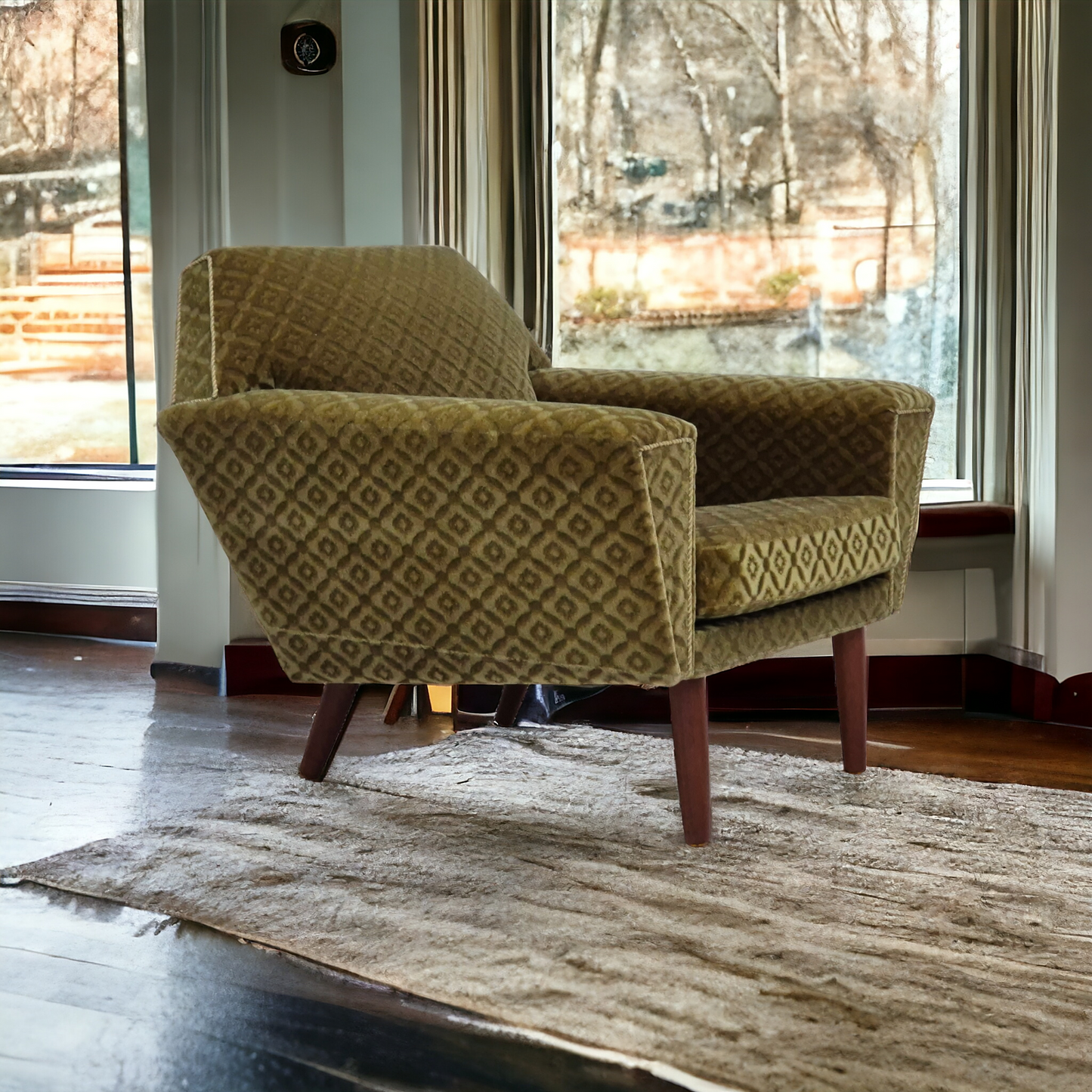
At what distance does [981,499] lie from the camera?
2.81 meters

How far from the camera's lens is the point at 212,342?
6.12 ft

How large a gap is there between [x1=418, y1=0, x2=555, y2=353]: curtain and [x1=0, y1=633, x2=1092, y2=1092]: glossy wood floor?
1073 mm

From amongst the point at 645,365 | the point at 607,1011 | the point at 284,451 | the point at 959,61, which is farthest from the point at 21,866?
the point at 959,61

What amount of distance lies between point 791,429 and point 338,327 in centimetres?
77

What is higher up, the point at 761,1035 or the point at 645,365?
the point at 645,365

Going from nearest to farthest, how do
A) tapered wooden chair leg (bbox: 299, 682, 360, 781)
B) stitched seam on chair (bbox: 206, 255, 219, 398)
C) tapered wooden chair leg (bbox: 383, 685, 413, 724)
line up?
stitched seam on chair (bbox: 206, 255, 219, 398)
tapered wooden chair leg (bbox: 299, 682, 360, 781)
tapered wooden chair leg (bbox: 383, 685, 413, 724)

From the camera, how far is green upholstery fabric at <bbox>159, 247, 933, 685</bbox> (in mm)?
1603

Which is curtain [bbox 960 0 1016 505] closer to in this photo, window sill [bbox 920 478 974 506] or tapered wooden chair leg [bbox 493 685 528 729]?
window sill [bbox 920 478 974 506]

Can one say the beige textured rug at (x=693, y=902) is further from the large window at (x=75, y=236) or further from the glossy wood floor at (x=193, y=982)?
the large window at (x=75, y=236)

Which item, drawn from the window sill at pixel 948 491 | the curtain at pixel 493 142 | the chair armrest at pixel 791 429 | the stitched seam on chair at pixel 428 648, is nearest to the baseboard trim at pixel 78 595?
the curtain at pixel 493 142

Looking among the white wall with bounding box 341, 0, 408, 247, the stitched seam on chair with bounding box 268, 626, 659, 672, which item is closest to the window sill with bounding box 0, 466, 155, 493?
the white wall with bounding box 341, 0, 408, 247

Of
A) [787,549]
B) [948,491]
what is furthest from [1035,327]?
[787,549]

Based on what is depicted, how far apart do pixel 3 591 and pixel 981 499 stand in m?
2.71

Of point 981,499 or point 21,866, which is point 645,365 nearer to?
point 981,499
